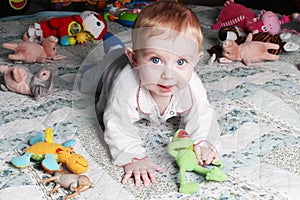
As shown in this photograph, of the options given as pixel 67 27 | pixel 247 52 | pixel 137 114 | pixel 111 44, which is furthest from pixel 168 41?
pixel 67 27

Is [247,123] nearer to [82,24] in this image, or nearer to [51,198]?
[51,198]

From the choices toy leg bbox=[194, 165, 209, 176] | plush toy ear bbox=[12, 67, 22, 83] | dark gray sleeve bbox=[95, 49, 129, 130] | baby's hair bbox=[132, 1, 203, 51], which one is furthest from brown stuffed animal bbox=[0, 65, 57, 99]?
toy leg bbox=[194, 165, 209, 176]

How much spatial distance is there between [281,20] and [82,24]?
793 mm

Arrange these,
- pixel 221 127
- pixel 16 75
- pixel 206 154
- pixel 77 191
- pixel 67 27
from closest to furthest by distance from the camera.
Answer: pixel 77 191 < pixel 206 154 < pixel 221 127 < pixel 16 75 < pixel 67 27

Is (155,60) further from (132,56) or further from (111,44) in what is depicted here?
(111,44)

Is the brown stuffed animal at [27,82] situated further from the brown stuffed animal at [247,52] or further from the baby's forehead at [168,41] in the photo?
the brown stuffed animal at [247,52]

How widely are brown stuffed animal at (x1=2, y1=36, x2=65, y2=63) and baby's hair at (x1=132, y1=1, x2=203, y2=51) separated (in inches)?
22.9

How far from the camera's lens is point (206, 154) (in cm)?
92

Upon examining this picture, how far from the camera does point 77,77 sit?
129cm

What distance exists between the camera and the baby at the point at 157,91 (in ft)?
2.90

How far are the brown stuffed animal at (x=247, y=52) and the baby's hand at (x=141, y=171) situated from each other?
68 cm

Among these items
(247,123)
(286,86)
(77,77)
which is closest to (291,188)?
(247,123)

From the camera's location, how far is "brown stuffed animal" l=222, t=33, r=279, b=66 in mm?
1459

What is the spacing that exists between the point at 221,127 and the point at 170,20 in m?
0.30
